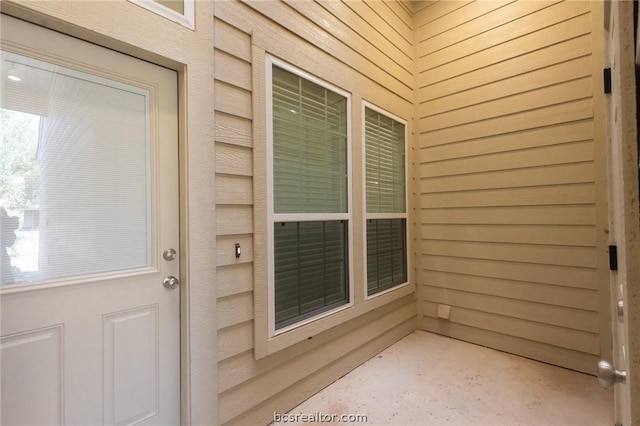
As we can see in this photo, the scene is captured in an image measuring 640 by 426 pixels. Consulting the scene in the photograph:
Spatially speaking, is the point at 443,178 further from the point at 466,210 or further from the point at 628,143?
the point at 628,143

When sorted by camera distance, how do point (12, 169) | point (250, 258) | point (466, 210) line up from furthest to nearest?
point (466, 210)
point (250, 258)
point (12, 169)

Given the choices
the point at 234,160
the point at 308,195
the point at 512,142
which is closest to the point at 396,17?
the point at 512,142

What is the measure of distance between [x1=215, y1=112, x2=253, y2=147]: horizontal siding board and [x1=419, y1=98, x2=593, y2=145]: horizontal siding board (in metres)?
2.14

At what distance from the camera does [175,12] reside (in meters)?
1.45

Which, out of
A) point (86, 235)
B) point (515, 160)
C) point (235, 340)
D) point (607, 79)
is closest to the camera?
point (607, 79)

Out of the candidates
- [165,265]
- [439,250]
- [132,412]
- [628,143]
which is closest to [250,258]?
[165,265]

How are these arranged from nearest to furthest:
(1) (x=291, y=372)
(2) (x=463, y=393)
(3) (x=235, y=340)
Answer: (3) (x=235, y=340) → (1) (x=291, y=372) → (2) (x=463, y=393)

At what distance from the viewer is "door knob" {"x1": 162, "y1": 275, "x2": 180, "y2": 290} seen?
148cm

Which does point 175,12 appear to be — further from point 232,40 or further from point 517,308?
point 517,308

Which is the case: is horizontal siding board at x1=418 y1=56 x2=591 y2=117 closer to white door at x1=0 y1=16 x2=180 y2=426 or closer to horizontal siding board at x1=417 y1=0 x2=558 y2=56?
horizontal siding board at x1=417 y1=0 x2=558 y2=56

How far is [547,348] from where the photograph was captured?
8.25ft

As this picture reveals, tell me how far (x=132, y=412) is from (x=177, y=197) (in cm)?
102

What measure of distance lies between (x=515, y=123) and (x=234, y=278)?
2.65m

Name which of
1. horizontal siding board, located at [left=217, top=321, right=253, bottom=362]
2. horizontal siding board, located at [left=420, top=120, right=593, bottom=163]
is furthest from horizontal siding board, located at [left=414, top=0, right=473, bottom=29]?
horizontal siding board, located at [left=217, top=321, right=253, bottom=362]
